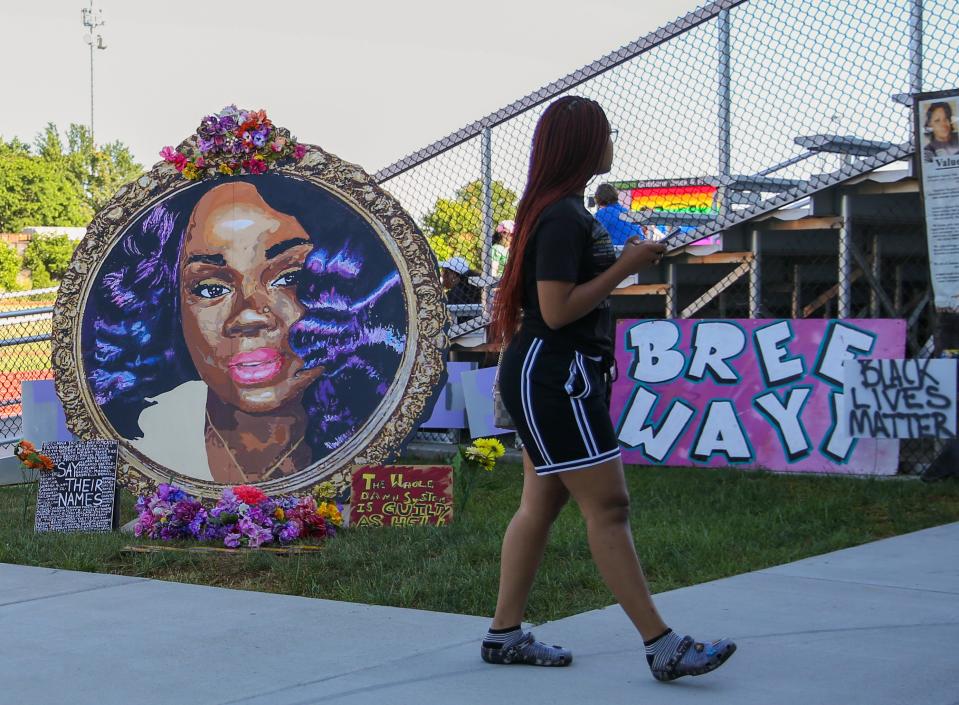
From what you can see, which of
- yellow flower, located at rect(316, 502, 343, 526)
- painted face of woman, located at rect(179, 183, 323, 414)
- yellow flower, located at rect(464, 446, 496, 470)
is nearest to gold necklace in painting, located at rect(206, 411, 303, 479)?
painted face of woman, located at rect(179, 183, 323, 414)

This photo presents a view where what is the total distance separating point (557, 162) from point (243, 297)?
383 cm

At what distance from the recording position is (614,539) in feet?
13.0

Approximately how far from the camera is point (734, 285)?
1062 centimetres

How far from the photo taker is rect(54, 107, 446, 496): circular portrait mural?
24.1 feet

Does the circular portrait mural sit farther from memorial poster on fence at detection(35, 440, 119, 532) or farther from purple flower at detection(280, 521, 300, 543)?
purple flower at detection(280, 521, 300, 543)

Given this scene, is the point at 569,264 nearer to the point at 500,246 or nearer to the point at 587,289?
the point at 587,289

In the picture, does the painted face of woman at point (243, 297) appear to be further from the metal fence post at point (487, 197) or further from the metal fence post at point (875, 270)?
the metal fence post at point (875, 270)

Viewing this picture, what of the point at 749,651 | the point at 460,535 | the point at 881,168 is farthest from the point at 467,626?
the point at 881,168

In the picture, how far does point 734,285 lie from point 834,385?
2.02 meters

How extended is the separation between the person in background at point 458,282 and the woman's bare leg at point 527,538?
21.6 ft

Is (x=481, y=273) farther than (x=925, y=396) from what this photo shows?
Yes

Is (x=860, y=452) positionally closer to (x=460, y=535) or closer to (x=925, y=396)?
(x=925, y=396)

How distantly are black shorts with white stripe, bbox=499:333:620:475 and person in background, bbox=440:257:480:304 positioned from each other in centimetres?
665

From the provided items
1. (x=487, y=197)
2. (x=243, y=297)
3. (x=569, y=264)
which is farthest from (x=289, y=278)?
(x=569, y=264)
